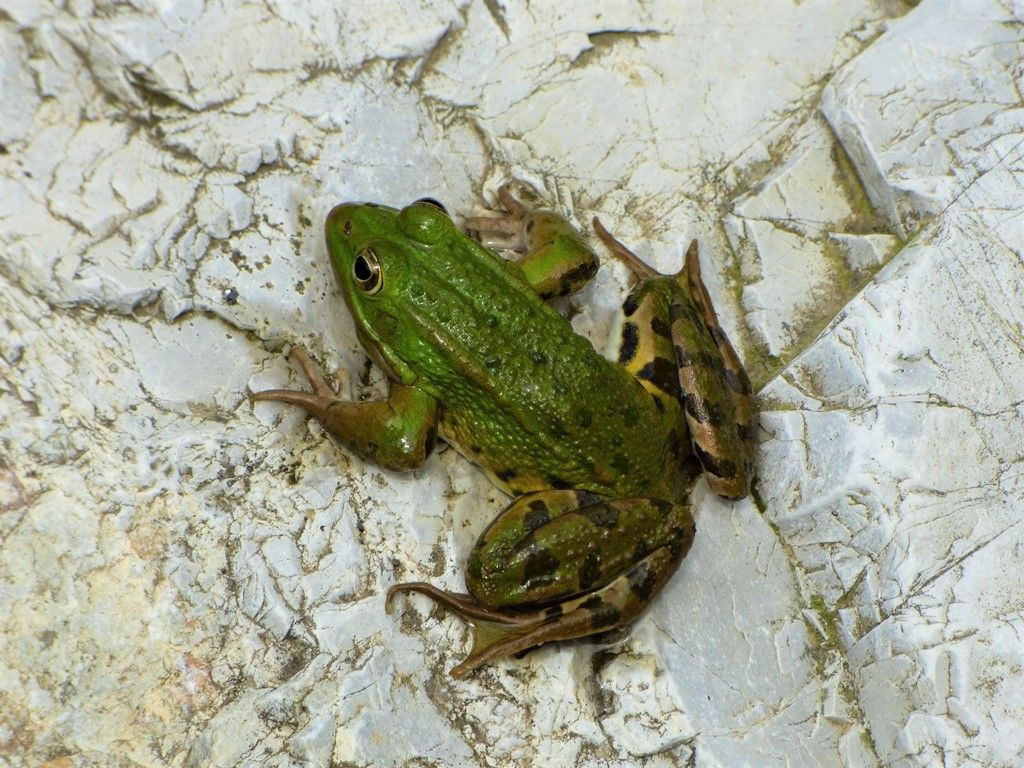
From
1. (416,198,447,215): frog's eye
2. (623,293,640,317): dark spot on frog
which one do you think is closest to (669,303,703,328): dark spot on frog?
(623,293,640,317): dark spot on frog

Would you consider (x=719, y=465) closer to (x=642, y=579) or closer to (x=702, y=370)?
(x=702, y=370)

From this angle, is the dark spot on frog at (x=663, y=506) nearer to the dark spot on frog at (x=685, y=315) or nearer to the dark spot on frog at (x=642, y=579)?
the dark spot on frog at (x=642, y=579)

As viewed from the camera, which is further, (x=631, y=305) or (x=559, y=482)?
(x=631, y=305)

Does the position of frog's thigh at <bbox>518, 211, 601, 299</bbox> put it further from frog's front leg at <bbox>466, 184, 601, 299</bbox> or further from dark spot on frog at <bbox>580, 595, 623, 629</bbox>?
dark spot on frog at <bbox>580, 595, 623, 629</bbox>

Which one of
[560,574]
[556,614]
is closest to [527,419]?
[560,574]

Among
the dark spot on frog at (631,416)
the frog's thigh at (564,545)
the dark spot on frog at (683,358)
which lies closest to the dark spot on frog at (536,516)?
the frog's thigh at (564,545)

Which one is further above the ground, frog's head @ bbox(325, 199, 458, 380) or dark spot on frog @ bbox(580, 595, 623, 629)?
frog's head @ bbox(325, 199, 458, 380)

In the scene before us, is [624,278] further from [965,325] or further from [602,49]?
[965,325]
